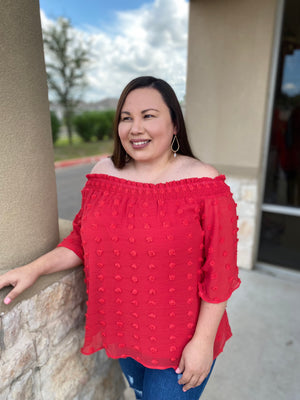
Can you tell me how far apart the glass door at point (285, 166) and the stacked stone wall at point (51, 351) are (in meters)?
2.46

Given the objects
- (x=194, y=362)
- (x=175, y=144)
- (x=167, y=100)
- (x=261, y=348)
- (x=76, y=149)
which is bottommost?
(x=261, y=348)

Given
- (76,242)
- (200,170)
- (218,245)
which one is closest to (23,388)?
(76,242)

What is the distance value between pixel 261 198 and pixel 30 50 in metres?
2.76

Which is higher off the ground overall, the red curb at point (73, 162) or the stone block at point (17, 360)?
the stone block at point (17, 360)

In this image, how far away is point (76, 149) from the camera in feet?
49.3

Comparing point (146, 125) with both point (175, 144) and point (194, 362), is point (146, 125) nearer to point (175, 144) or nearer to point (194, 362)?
point (175, 144)

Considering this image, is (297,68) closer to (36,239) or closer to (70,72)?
(36,239)

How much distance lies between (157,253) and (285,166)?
2.74 meters

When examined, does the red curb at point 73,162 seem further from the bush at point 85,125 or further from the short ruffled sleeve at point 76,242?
the short ruffled sleeve at point 76,242

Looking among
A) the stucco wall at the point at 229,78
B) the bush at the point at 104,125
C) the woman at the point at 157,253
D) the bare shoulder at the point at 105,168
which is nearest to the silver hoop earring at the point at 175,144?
the woman at the point at 157,253

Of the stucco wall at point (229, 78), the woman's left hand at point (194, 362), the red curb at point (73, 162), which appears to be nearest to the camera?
the woman's left hand at point (194, 362)

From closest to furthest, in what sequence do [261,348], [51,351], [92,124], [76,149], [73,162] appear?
[51,351] < [261,348] < [73,162] < [76,149] < [92,124]

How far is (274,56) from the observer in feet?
9.27

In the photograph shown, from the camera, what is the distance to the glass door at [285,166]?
9.50 ft
